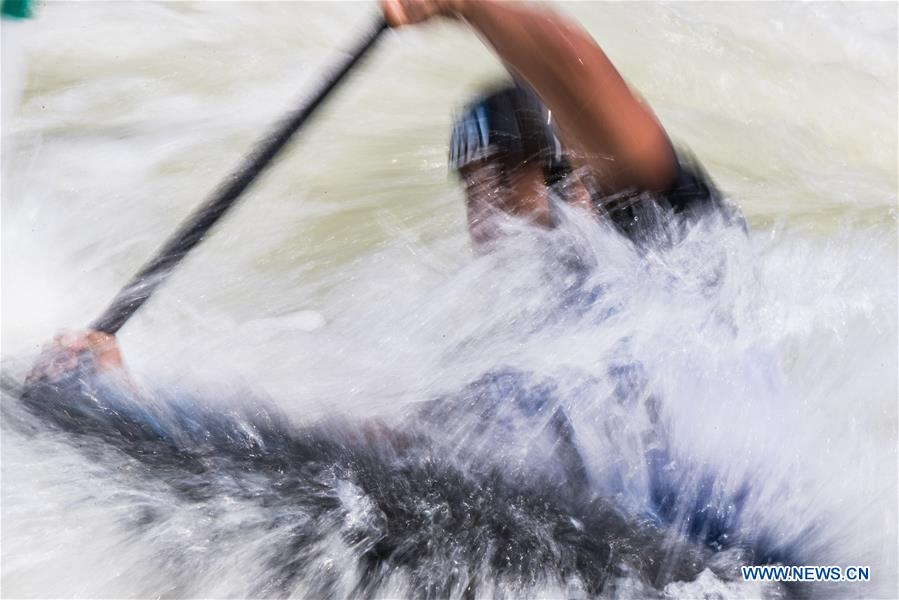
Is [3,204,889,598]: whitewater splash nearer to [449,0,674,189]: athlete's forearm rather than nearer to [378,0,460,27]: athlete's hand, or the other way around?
[449,0,674,189]: athlete's forearm

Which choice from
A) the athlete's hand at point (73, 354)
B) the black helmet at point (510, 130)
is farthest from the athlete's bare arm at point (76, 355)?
the black helmet at point (510, 130)

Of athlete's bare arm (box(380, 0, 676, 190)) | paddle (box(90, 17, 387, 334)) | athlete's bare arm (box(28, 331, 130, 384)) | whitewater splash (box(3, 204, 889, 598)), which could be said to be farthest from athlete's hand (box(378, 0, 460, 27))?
athlete's bare arm (box(28, 331, 130, 384))

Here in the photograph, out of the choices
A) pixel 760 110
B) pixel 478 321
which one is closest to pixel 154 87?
pixel 478 321

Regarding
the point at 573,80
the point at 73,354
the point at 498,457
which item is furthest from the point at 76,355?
the point at 573,80

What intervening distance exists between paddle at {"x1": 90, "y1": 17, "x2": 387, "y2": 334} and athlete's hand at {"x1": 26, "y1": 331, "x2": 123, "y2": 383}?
32 millimetres

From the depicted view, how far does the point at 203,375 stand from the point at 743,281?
799 millimetres

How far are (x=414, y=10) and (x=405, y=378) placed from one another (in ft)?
1.62

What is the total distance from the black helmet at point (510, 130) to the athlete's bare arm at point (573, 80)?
10 cm

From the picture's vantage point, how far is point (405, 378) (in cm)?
127

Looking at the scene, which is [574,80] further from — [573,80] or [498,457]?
[498,457]

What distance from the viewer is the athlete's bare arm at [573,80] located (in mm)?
1067

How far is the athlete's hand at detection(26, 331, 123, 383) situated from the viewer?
1230 millimetres

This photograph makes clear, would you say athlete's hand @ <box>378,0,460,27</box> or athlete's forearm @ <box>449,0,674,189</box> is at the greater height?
athlete's hand @ <box>378,0,460,27</box>

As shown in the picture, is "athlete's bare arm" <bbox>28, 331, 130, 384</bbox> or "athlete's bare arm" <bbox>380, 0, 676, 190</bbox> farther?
"athlete's bare arm" <bbox>28, 331, 130, 384</bbox>
